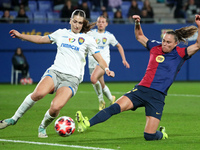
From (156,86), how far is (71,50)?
5.01 feet

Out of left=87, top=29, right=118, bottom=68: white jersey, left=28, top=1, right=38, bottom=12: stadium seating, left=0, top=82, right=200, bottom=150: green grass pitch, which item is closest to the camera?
left=0, top=82, right=200, bottom=150: green grass pitch

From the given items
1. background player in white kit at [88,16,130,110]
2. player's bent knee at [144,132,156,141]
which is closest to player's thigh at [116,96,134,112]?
player's bent knee at [144,132,156,141]

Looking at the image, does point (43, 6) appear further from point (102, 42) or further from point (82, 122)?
point (82, 122)

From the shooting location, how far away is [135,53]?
22.2 metres

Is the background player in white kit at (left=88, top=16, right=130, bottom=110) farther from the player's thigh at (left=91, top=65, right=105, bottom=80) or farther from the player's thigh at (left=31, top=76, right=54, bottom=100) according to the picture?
the player's thigh at (left=31, top=76, right=54, bottom=100)

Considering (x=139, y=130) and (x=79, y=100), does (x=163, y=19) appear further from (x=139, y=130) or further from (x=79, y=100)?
(x=139, y=130)

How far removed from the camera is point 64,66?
23.5 feet

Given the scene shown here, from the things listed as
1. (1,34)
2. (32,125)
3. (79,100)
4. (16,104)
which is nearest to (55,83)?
(32,125)

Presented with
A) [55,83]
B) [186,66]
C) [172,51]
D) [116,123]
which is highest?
[172,51]

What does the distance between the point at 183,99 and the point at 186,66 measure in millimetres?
8750

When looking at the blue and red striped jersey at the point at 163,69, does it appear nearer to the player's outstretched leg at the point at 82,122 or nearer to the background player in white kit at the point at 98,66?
the player's outstretched leg at the point at 82,122

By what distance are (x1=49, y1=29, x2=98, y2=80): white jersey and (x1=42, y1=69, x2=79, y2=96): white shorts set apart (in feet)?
0.22

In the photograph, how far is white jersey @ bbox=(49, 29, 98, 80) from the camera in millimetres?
7176

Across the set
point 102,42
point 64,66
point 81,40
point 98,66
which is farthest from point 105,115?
point 102,42
